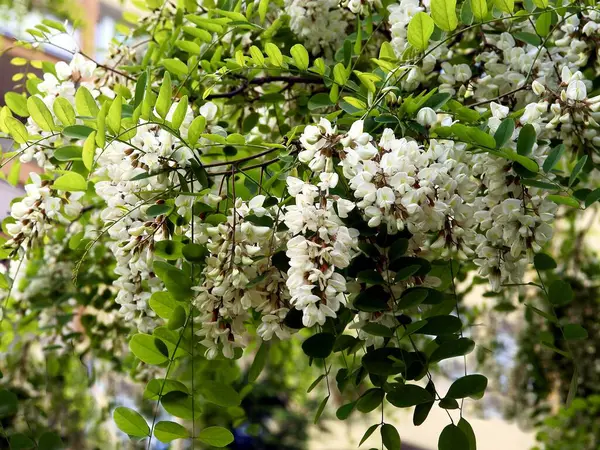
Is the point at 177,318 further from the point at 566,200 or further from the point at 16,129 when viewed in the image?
the point at 566,200

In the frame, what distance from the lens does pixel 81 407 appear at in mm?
A: 1699

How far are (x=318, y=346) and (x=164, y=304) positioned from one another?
0.43 feet

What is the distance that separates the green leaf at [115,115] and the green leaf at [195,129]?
0.17ft

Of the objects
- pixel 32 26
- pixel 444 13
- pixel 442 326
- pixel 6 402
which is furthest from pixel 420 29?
pixel 32 26

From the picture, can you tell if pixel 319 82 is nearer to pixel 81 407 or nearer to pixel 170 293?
pixel 170 293

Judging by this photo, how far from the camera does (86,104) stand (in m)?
0.58

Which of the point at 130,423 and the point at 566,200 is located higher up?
the point at 566,200

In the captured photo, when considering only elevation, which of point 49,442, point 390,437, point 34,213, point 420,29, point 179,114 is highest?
point 420,29

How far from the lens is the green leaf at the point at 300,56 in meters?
0.62

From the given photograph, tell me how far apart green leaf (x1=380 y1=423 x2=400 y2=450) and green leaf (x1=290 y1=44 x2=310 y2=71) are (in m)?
0.31

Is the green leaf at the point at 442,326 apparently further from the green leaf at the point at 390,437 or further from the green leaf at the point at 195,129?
the green leaf at the point at 195,129

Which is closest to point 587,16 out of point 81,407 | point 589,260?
point 589,260

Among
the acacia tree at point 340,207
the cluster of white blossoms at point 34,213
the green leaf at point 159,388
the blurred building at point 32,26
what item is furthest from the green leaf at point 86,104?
the blurred building at point 32,26

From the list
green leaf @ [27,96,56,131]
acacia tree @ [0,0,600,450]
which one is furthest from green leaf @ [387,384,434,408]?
green leaf @ [27,96,56,131]
